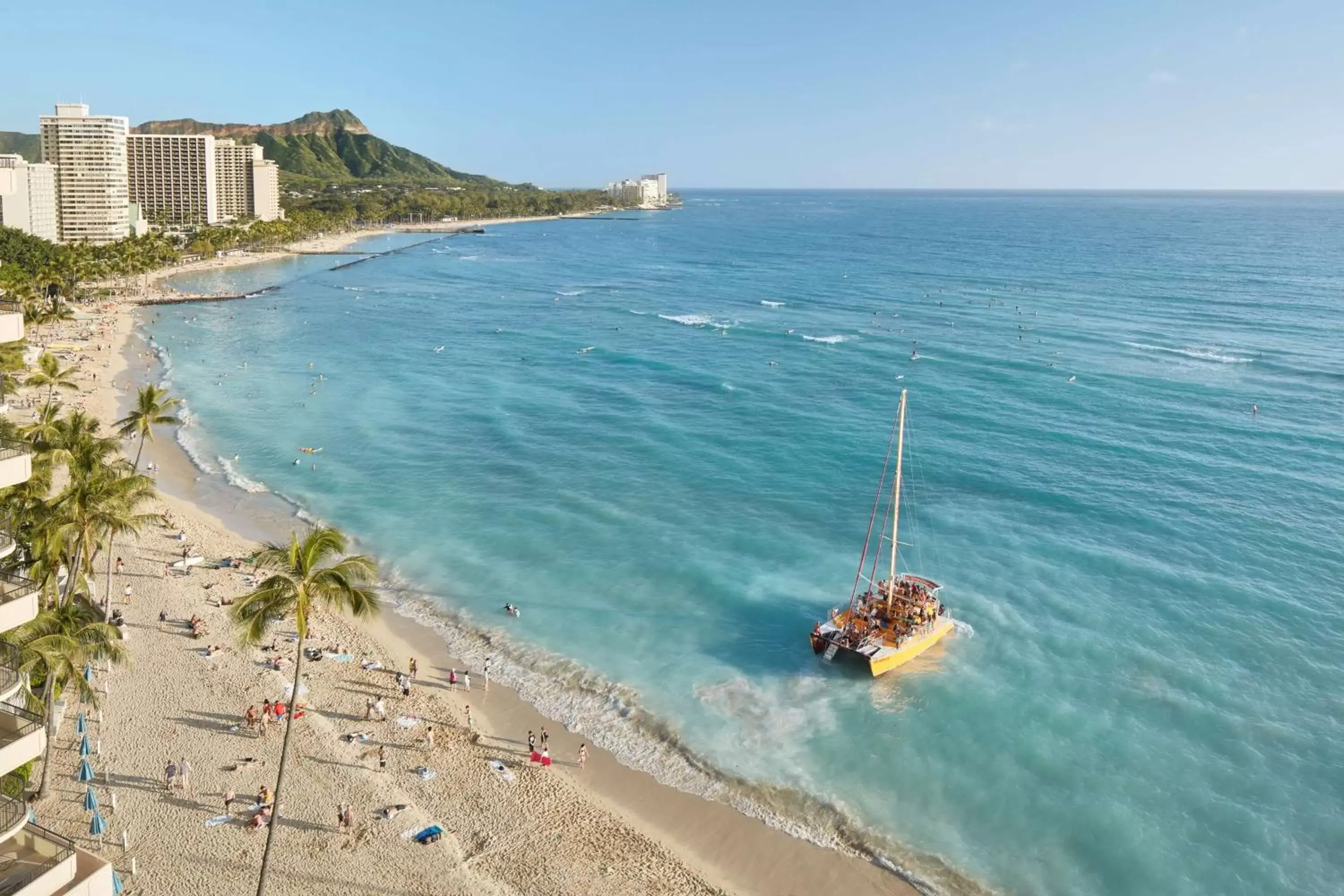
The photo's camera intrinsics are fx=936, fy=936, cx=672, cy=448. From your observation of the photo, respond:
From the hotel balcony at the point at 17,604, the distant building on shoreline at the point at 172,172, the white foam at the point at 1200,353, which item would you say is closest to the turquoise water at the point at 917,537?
the white foam at the point at 1200,353

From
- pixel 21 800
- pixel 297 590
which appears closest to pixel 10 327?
pixel 21 800

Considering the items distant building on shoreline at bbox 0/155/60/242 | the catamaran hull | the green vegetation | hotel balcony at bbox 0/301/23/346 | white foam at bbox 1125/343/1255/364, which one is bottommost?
the catamaran hull

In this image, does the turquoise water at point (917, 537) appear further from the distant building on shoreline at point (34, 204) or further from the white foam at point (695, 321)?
the distant building on shoreline at point (34, 204)

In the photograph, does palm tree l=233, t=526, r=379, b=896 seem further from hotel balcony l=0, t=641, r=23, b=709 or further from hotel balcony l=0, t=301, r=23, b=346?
hotel balcony l=0, t=301, r=23, b=346

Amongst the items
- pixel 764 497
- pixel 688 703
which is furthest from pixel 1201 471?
pixel 688 703

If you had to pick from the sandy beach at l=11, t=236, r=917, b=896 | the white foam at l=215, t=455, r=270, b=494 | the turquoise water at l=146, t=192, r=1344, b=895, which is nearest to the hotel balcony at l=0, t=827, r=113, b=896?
the sandy beach at l=11, t=236, r=917, b=896

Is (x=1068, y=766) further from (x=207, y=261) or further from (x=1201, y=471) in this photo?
(x=207, y=261)

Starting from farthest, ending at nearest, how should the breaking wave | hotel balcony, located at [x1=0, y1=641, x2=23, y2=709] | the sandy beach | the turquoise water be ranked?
the turquoise water
the breaking wave
the sandy beach
hotel balcony, located at [x1=0, y1=641, x2=23, y2=709]
